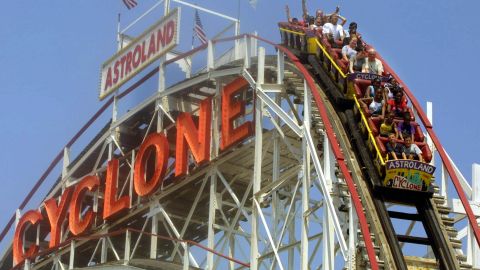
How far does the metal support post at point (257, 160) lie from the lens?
71.8 ft

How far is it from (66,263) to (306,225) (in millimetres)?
13239

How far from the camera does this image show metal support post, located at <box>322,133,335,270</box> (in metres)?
18.7

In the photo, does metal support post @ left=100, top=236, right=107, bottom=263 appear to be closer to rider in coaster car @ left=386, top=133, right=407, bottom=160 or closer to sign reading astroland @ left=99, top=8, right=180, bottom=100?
sign reading astroland @ left=99, top=8, right=180, bottom=100

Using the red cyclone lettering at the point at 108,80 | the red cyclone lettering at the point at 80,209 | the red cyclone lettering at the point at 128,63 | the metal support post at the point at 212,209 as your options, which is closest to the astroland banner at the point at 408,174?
the metal support post at the point at 212,209

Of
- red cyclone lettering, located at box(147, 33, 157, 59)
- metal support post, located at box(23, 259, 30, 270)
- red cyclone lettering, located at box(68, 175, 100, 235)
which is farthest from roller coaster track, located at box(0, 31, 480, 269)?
metal support post, located at box(23, 259, 30, 270)

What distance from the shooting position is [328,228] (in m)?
18.9

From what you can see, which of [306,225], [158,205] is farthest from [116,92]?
[306,225]

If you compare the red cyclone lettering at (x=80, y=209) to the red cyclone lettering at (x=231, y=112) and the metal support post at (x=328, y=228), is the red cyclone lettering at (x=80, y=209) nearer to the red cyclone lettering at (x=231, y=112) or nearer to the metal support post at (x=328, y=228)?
the red cyclone lettering at (x=231, y=112)

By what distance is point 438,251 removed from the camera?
18.0 meters

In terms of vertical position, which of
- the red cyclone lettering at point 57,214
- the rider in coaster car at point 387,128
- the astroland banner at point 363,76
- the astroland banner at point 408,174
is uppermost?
the red cyclone lettering at point 57,214

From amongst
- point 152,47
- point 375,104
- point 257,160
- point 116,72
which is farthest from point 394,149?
point 116,72

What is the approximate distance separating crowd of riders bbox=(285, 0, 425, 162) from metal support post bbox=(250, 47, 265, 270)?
1.39m

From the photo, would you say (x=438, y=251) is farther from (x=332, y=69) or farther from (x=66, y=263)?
(x=66, y=263)

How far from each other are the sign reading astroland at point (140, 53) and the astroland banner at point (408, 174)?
32.2 feet
